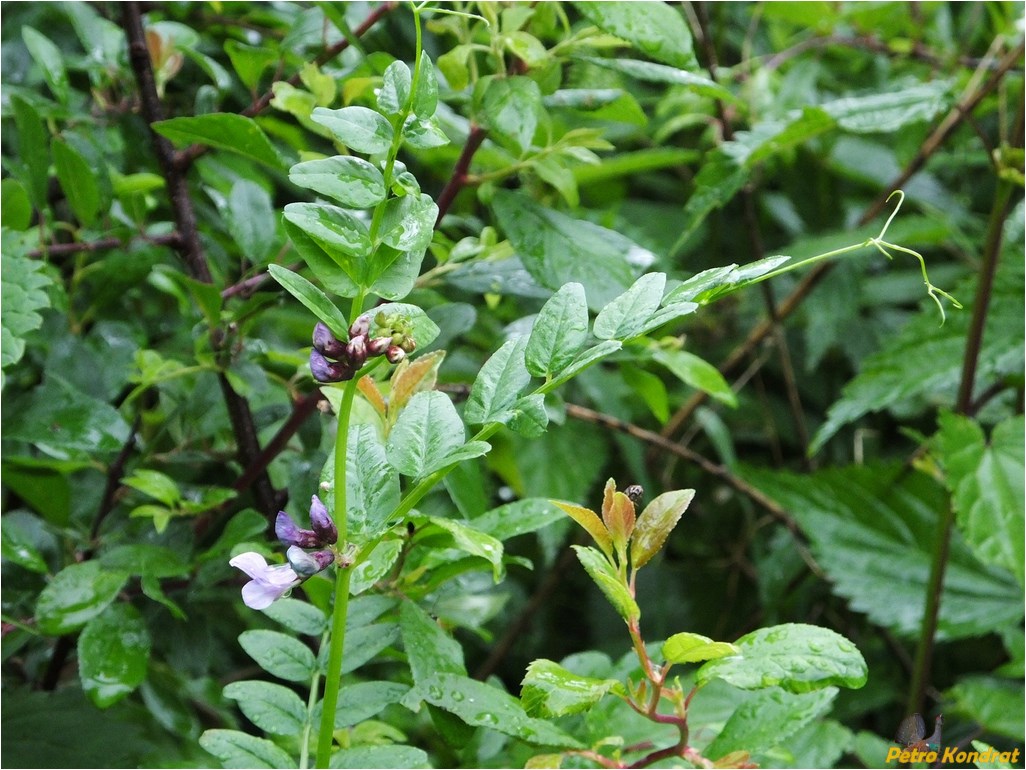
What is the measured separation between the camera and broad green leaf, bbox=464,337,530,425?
0.40 meters

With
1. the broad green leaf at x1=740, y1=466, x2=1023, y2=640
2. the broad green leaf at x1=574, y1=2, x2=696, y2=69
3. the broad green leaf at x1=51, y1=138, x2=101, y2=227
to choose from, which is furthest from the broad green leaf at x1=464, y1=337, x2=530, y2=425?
the broad green leaf at x1=740, y1=466, x2=1023, y2=640

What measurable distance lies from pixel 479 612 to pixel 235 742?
20 cm

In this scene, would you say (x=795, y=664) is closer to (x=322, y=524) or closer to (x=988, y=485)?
(x=322, y=524)

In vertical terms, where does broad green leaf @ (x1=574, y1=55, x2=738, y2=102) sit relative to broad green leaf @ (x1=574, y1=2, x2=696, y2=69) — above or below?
below

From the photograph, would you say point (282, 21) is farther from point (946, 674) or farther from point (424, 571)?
point (946, 674)

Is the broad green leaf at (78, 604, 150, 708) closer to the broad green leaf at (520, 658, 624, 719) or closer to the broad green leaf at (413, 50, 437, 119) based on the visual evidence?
the broad green leaf at (520, 658, 624, 719)

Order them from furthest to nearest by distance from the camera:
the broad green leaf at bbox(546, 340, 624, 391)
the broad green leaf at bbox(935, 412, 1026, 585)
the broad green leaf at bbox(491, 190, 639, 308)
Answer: the broad green leaf at bbox(935, 412, 1026, 585)
the broad green leaf at bbox(491, 190, 639, 308)
the broad green leaf at bbox(546, 340, 624, 391)

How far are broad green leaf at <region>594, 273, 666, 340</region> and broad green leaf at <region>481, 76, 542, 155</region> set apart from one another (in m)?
0.17

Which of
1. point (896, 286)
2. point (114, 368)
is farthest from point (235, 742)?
point (896, 286)

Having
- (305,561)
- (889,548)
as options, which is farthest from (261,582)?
(889,548)

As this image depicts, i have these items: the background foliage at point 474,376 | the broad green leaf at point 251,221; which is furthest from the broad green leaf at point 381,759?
the broad green leaf at point 251,221

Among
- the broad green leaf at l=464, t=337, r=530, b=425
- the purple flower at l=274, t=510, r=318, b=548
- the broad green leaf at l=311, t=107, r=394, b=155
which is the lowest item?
the purple flower at l=274, t=510, r=318, b=548

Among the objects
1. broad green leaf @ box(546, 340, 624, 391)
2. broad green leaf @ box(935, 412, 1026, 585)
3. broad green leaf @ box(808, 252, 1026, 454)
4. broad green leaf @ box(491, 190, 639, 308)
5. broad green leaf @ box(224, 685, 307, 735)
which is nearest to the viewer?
broad green leaf @ box(546, 340, 624, 391)

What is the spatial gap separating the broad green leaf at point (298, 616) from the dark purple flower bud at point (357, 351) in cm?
17
